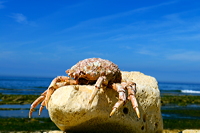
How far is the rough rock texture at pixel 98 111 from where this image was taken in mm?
6895

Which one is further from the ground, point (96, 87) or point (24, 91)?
point (96, 87)

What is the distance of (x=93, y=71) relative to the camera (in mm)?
7305

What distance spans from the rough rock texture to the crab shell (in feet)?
1.10

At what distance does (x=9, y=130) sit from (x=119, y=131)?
9896 mm

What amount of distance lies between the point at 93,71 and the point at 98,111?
3.84ft

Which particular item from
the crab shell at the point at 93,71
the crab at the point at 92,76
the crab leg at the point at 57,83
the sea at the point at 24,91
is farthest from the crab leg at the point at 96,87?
the sea at the point at 24,91

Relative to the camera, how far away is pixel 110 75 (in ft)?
24.5

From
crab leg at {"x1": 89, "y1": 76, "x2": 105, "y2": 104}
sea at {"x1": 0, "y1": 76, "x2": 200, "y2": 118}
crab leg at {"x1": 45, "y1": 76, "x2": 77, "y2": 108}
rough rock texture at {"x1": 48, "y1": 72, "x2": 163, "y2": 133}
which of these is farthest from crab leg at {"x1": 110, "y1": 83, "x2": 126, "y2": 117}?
sea at {"x1": 0, "y1": 76, "x2": 200, "y2": 118}

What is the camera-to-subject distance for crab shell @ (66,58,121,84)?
7.32 m

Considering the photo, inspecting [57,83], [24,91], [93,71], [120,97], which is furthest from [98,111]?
[24,91]

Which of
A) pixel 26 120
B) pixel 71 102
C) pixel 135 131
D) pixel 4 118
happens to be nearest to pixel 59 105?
pixel 71 102

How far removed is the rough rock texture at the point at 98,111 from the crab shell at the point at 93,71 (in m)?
0.34

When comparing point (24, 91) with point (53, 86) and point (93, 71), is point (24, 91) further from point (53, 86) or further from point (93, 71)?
point (93, 71)

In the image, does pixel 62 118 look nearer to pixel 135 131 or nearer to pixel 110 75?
pixel 110 75
